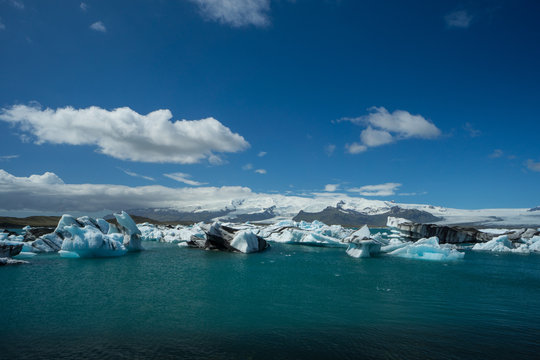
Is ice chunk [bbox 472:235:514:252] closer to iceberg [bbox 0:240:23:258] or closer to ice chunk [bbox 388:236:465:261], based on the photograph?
ice chunk [bbox 388:236:465:261]

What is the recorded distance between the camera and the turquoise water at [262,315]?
297 inches

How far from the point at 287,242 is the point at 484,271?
2984cm

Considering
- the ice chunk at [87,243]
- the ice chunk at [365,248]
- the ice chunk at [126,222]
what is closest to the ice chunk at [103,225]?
the ice chunk at [126,222]

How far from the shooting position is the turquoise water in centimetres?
755

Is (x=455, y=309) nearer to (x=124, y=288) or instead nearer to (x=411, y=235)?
(x=124, y=288)

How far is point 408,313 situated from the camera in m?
10.7

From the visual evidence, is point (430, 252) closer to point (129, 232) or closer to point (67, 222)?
point (129, 232)

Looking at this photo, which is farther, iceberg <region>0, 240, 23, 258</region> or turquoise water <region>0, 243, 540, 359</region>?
iceberg <region>0, 240, 23, 258</region>

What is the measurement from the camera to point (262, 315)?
33.3 ft

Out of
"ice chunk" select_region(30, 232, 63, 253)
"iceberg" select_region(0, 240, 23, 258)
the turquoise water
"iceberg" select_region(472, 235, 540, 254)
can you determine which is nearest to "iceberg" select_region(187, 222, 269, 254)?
the turquoise water

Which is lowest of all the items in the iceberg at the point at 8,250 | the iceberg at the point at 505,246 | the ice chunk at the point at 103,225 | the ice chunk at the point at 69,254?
the ice chunk at the point at 69,254

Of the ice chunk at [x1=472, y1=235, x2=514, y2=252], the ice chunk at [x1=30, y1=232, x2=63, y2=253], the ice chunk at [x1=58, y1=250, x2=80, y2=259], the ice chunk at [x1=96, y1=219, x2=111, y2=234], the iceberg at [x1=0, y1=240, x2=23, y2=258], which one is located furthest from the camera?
the ice chunk at [x1=472, y1=235, x2=514, y2=252]

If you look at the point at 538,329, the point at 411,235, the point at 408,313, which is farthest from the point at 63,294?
the point at 411,235

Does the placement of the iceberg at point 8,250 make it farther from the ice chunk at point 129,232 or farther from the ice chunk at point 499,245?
the ice chunk at point 499,245
